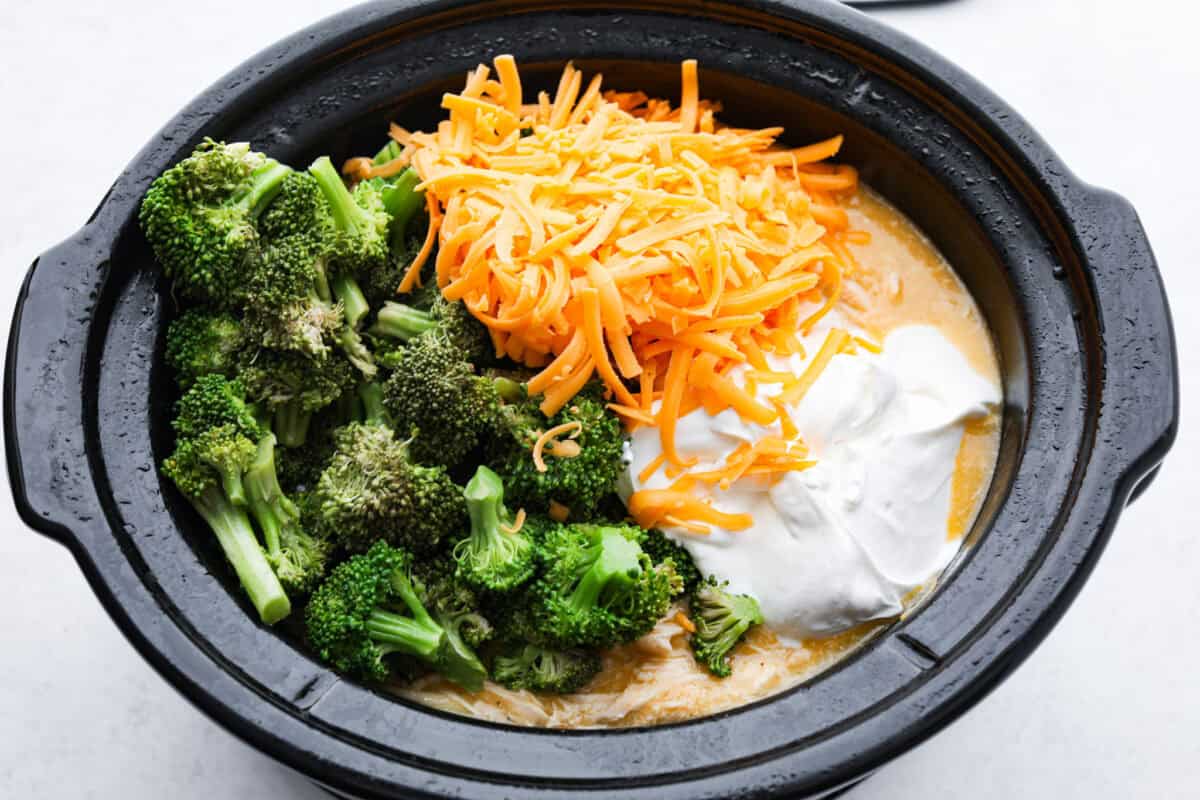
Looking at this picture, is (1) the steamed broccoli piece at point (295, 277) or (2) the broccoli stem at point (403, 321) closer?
(1) the steamed broccoli piece at point (295, 277)

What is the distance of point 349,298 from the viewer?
2.41 metres

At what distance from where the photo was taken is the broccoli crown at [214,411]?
7.50 feet

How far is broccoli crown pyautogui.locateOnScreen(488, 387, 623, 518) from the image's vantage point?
231 centimetres

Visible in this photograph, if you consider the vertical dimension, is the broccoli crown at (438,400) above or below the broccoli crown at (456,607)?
above

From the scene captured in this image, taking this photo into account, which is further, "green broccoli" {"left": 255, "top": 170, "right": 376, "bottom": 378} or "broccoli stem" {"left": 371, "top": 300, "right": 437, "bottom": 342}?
"broccoli stem" {"left": 371, "top": 300, "right": 437, "bottom": 342}

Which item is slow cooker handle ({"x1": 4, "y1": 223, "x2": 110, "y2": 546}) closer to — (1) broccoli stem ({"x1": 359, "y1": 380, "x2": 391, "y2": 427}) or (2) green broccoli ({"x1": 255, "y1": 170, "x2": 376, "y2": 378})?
(2) green broccoli ({"x1": 255, "y1": 170, "x2": 376, "y2": 378})

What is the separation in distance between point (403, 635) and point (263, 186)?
84cm

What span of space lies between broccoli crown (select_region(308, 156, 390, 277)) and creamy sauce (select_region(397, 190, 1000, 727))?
2.52 feet

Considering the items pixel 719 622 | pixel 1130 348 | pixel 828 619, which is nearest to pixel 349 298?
pixel 719 622

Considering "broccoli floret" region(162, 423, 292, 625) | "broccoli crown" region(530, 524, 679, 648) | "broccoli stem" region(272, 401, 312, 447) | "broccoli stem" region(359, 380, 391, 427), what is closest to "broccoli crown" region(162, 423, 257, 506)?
"broccoli floret" region(162, 423, 292, 625)

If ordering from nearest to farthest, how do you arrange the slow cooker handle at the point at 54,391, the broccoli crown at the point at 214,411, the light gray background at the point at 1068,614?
the slow cooker handle at the point at 54,391, the broccoli crown at the point at 214,411, the light gray background at the point at 1068,614

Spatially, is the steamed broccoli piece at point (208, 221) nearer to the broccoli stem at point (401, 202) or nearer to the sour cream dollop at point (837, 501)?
the broccoli stem at point (401, 202)

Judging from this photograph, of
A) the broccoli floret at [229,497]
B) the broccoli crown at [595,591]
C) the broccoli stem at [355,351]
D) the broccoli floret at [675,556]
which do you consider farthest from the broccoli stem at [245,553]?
the broccoli floret at [675,556]

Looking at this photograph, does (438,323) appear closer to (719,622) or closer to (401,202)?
(401,202)
